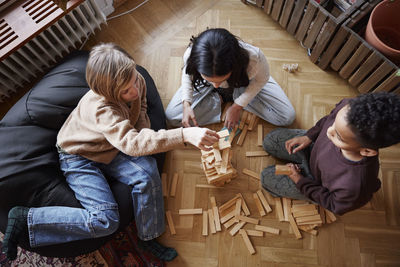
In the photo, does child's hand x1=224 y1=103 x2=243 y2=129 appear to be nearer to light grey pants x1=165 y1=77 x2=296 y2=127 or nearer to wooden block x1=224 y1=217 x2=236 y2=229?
light grey pants x1=165 y1=77 x2=296 y2=127

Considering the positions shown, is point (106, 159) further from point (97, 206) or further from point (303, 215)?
point (303, 215)

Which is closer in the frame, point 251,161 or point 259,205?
point 259,205

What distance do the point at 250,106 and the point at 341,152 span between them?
0.80 m

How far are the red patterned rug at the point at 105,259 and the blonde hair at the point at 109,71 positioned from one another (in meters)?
0.97

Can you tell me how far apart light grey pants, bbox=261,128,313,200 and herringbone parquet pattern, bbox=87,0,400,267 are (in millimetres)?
125

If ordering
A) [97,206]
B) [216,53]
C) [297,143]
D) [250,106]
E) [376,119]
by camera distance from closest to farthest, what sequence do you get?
[376,119] → [216,53] → [97,206] → [297,143] → [250,106]

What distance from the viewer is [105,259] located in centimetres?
164

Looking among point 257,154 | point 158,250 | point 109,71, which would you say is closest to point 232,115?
point 257,154

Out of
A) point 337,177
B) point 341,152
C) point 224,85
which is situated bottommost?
point 337,177

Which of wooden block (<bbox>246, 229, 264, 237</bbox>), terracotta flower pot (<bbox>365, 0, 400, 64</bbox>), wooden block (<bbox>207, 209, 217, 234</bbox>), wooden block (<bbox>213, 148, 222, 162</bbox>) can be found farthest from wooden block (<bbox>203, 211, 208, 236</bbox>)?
terracotta flower pot (<bbox>365, 0, 400, 64</bbox>)

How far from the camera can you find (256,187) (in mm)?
1787

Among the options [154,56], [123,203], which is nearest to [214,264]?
[123,203]

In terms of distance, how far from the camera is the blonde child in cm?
121

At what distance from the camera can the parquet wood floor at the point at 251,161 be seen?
1639 millimetres
